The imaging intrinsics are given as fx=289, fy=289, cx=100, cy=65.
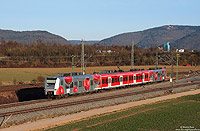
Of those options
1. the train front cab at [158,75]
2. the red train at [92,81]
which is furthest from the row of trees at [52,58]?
the red train at [92,81]

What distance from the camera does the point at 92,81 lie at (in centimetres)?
4269

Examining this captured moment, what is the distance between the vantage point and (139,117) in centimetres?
2445

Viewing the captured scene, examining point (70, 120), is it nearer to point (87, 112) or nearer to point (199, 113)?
point (87, 112)

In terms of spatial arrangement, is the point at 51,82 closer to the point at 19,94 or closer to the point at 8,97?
the point at 8,97

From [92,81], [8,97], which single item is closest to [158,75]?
[92,81]

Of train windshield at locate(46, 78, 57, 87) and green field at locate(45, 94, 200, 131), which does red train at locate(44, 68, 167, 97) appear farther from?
green field at locate(45, 94, 200, 131)

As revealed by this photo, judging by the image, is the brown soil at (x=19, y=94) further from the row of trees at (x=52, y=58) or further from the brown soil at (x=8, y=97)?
the row of trees at (x=52, y=58)

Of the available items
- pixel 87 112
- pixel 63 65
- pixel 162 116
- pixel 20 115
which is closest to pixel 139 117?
pixel 162 116

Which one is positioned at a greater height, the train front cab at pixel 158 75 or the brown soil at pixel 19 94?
the train front cab at pixel 158 75

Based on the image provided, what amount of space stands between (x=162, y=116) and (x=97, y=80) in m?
20.3

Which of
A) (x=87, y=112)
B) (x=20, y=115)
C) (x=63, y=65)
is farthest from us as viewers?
(x=63, y=65)

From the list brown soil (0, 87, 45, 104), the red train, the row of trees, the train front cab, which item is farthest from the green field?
the row of trees

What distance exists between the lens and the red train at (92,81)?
119 ft

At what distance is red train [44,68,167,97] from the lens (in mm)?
36338
